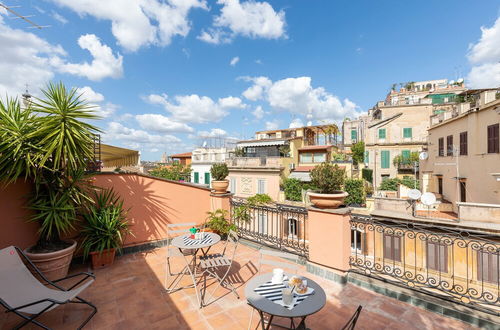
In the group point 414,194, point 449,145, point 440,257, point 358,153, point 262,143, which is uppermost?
point 262,143

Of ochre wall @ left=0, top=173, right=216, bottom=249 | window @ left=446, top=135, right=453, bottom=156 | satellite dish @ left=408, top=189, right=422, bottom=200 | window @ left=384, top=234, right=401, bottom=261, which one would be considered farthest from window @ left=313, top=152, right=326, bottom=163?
ochre wall @ left=0, top=173, right=216, bottom=249

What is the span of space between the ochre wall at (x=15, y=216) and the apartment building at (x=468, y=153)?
1592 cm

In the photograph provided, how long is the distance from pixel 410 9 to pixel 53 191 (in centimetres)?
1473

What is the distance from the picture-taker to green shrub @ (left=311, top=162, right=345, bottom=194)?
368 cm

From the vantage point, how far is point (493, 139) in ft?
35.7

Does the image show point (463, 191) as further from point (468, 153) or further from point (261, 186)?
point (261, 186)

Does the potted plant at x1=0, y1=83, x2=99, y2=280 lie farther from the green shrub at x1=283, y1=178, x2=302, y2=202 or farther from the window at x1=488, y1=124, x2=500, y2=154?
the green shrub at x1=283, y1=178, x2=302, y2=202

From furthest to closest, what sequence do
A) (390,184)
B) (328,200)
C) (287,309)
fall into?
(390,184) < (328,200) < (287,309)

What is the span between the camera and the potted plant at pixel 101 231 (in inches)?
161

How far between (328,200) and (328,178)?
1.29ft

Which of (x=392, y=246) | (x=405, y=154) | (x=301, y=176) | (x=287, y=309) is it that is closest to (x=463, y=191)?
(x=392, y=246)

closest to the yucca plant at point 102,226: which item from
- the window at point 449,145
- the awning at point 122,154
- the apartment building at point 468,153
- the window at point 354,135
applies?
the awning at point 122,154

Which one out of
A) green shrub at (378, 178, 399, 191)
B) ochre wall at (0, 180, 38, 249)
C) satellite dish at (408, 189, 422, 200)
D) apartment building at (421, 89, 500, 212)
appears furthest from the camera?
green shrub at (378, 178, 399, 191)

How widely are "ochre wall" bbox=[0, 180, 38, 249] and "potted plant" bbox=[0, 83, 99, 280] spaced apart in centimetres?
18
